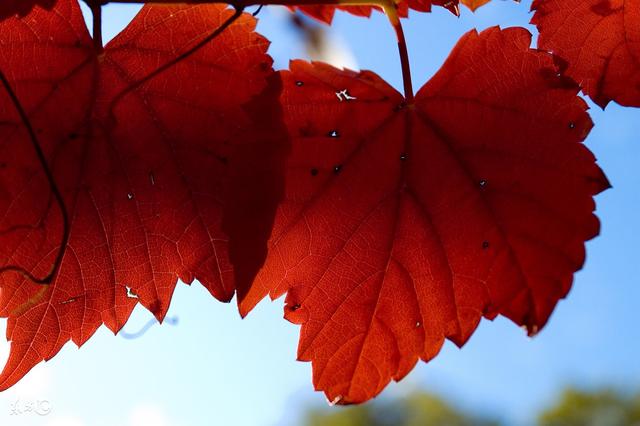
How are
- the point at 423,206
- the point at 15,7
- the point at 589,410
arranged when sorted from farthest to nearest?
1. the point at 589,410
2. the point at 423,206
3. the point at 15,7

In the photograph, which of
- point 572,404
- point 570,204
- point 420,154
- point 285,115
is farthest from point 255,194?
point 572,404

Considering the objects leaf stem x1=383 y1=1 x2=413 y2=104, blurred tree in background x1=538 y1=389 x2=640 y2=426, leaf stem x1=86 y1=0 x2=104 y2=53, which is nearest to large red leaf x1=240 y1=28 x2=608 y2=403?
leaf stem x1=383 y1=1 x2=413 y2=104

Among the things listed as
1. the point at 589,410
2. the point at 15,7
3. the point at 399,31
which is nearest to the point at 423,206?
the point at 399,31

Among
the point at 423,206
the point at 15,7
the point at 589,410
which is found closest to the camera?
the point at 15,7

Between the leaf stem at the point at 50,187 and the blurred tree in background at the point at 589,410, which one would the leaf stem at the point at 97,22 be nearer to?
the leaf stem at the point at 50,187

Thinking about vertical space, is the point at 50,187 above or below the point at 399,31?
below

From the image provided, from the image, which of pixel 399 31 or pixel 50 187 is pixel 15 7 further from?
pixel 399 31
